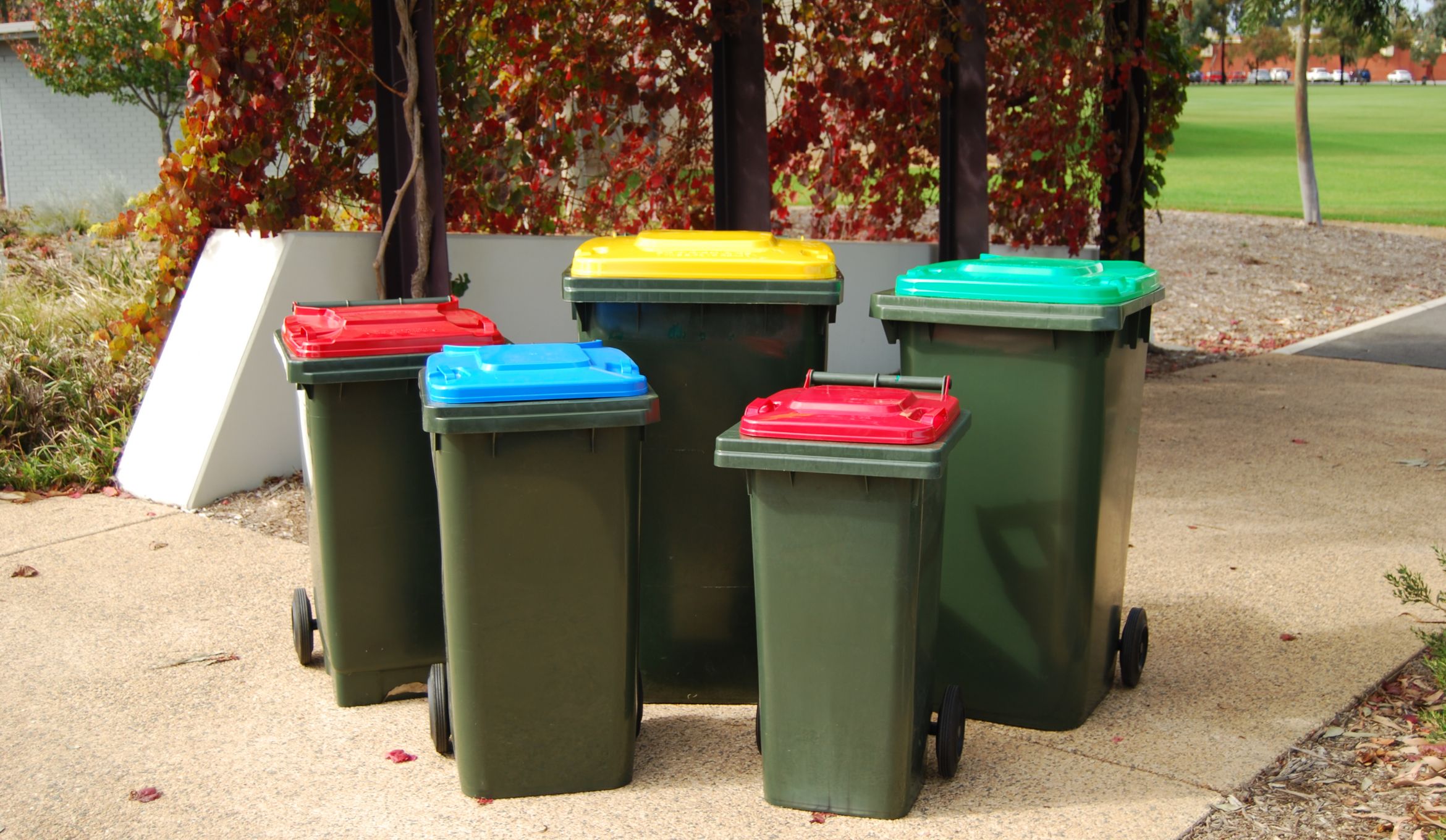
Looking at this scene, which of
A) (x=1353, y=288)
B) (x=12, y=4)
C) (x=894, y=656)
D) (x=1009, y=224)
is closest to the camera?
(x=894, y=656)

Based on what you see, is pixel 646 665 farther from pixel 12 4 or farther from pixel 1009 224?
pixel 12 4

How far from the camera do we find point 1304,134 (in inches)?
795

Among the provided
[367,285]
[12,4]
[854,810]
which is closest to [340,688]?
[854,810]

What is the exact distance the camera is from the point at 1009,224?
348 inches

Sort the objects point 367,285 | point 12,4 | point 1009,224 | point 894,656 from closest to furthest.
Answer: point 894,656
point 367,285
point 1009,224
point 12,4

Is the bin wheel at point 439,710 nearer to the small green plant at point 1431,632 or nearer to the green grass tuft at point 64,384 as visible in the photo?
the small green plant at point 1431,632

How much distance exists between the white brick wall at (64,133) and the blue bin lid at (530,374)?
21107 mm

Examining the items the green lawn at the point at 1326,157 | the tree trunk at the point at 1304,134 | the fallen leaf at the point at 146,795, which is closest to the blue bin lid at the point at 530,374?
the fallen leaf at the point at 146,795

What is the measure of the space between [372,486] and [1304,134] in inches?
803

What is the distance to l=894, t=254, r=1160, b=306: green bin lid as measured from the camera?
3225mm

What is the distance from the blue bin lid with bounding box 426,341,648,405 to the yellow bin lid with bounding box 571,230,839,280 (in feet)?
0.92

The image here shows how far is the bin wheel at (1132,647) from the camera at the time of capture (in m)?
3.70

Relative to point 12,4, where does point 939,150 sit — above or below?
below

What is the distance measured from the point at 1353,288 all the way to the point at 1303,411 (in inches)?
264
